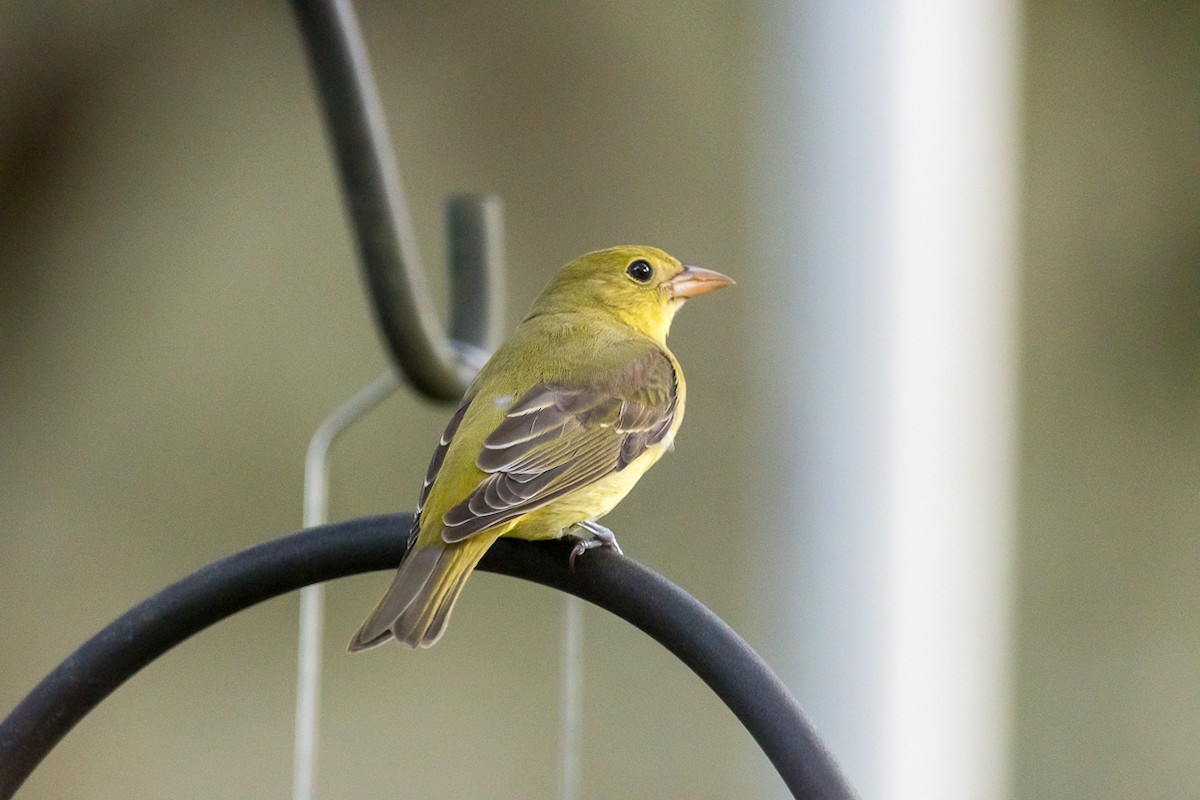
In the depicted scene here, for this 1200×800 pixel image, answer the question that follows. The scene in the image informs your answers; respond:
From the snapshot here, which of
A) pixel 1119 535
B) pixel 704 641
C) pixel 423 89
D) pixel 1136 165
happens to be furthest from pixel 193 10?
pixel 704 641

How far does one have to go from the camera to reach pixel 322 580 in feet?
5.20

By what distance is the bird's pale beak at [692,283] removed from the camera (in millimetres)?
2766

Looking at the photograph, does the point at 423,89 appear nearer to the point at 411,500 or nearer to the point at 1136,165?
the point at 411,500

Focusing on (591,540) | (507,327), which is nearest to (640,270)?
(591,540)

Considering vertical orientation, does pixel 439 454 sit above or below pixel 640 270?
below

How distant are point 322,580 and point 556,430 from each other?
71 centimetres

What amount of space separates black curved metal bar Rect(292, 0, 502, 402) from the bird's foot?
0.38 meters

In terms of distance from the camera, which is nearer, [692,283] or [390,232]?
[390,232]

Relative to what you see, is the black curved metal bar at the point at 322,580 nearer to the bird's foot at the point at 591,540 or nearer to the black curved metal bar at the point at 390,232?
the bird's foot at the point at 591,540

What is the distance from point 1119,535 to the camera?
5031mm

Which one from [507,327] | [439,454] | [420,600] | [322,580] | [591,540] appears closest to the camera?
[322,580]

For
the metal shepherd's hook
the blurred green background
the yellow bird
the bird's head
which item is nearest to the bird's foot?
the yellow bird

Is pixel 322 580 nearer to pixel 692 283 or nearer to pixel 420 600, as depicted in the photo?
pixel 420 600

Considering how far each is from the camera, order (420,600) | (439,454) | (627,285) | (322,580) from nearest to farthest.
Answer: (322,580), (420,600), (439,454), (627,285)
